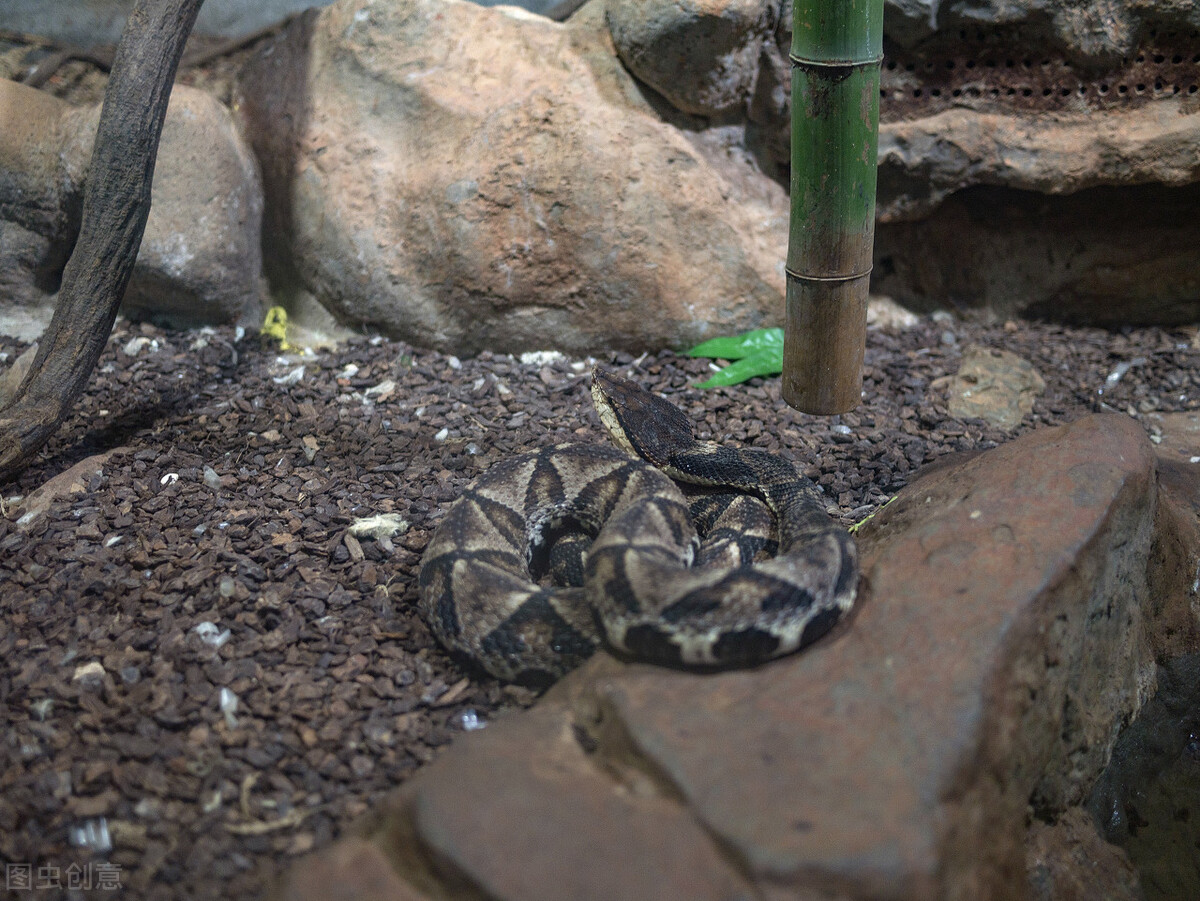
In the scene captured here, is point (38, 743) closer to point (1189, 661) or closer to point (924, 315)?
point (1189, 661)

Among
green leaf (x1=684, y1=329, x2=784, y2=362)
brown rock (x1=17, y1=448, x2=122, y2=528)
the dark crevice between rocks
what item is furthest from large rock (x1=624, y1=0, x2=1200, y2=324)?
brown rock (x1=17, y1=448, x2=122, y2=528)

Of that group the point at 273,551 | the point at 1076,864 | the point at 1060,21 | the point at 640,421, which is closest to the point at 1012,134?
the point at 1060,21

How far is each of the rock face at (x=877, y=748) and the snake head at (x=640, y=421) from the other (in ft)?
3.72

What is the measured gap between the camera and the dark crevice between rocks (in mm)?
3055

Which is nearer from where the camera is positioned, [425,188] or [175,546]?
[175,546]

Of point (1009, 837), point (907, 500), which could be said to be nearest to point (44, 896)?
point (1009, 837)

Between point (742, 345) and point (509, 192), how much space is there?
172cm

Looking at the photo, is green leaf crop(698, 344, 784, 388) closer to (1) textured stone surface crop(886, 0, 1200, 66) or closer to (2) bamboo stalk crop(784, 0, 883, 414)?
(2) bamboo stalk crop(784, 0, 883, 414)

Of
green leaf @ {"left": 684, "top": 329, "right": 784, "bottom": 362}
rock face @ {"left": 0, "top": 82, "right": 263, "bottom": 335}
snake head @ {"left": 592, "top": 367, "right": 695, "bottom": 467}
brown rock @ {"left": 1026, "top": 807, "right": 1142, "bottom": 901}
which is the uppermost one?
rock face @ {"left": 0, "top": 82, "right": 263, "bottom": 335}

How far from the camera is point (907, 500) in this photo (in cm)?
378

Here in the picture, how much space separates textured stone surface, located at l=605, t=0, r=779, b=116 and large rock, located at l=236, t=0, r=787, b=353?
0.19m

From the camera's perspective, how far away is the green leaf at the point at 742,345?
5496 mm

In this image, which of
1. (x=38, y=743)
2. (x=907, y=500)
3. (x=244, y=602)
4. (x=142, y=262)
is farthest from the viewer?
(x=142, y=262)

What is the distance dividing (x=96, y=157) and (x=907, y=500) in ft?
13.7
